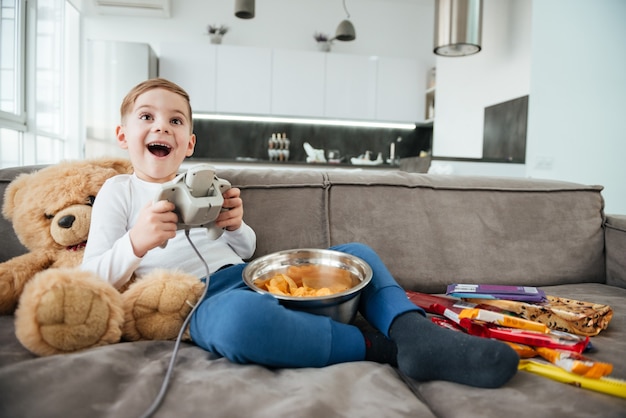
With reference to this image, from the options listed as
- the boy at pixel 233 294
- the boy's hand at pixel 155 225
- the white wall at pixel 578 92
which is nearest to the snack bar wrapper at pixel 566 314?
the boy at pixel 233 294

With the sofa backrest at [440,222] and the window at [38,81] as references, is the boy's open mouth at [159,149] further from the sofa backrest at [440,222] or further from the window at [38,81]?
the window at [38,81]

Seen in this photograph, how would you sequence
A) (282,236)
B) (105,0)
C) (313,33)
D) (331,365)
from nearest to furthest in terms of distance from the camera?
(331,365)
(282,236)
(105,0)
(313,33)

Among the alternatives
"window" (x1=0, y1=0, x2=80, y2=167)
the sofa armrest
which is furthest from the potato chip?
"window" (x1=0, y1=0, x2=80, y2=167)

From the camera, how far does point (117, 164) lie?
47.8 inches

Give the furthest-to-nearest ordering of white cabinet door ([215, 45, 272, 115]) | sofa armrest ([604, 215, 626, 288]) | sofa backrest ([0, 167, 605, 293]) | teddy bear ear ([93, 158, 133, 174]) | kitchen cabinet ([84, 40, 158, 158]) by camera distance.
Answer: white cabinet door ([215, 45, 272, 115]), kitchen cabinet ([84, 40, 158, 158]), sofa armrest ([604, 215, 626, 288]), sofa backrest ([0, 167, 605, 293]), teddy bear ear ([93, 158, 133, 174])

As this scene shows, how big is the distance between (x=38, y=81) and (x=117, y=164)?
123 inches

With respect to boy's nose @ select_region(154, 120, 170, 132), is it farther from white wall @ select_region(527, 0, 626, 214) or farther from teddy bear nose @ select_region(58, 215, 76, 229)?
white wall @ select_region(527, 0, 626, 214)

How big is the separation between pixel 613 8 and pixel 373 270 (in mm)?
3649

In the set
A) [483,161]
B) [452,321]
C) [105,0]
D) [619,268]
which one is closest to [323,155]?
[483,161]

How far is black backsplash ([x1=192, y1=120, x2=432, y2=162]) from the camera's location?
4.84 metres

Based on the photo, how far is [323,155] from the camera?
195 inches

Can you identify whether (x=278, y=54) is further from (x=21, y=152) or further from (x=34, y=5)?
(x=21, y=152)

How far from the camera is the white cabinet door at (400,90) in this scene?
4.79 metres

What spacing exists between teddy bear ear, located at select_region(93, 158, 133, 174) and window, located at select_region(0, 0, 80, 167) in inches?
94.2
